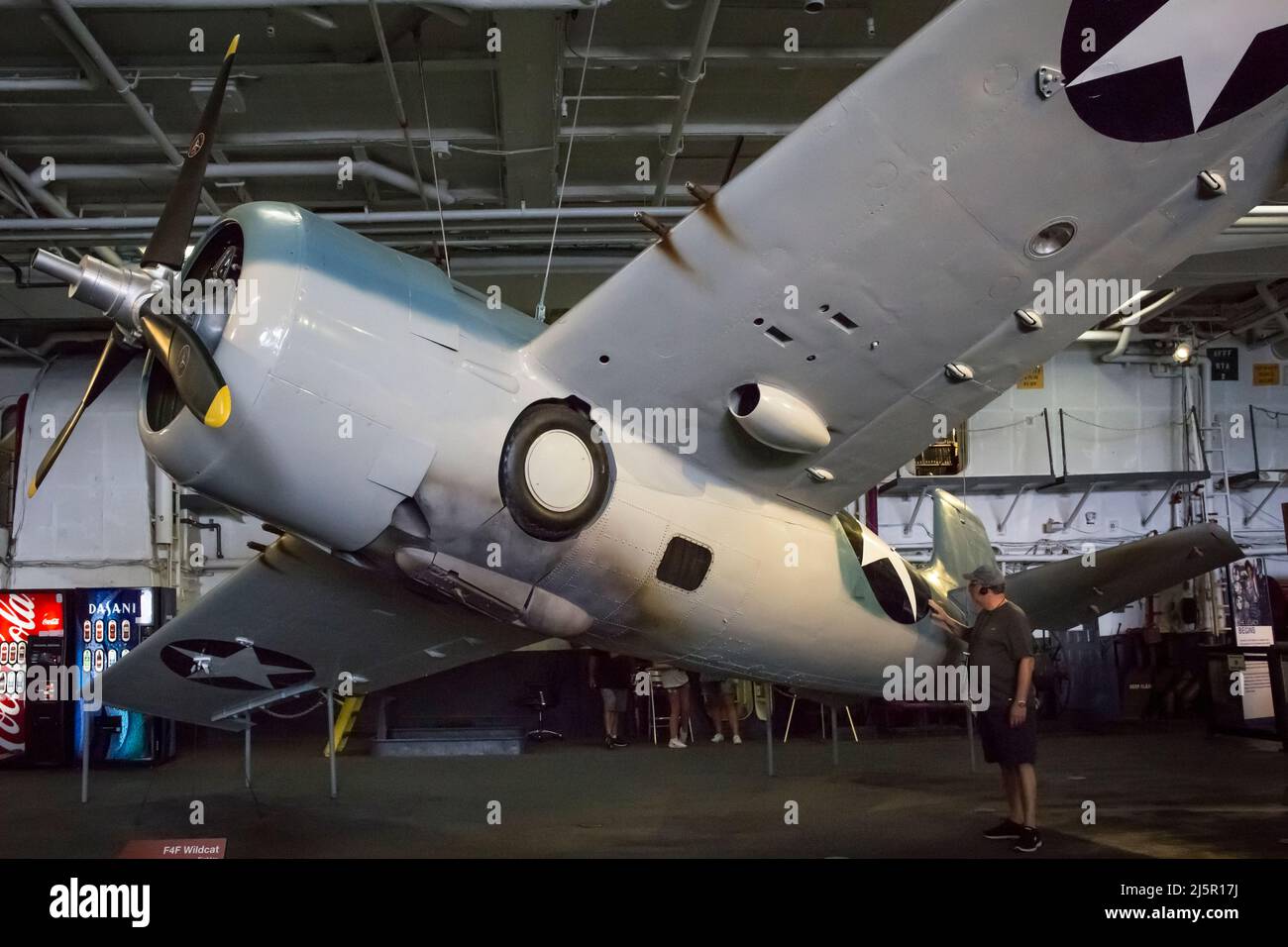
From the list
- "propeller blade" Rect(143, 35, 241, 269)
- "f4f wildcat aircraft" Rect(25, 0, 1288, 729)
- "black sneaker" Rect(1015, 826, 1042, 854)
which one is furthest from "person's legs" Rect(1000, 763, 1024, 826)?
"propeller blade" Rect(143, 35, 241, 269)

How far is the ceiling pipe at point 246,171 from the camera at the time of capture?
8.60m

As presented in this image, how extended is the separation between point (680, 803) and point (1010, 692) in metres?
3.02

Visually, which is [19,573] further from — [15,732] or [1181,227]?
[1181,227]

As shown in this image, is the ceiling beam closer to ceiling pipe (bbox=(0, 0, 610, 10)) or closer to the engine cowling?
ceiling pipe (bbox=(0, 0, 610, 10))

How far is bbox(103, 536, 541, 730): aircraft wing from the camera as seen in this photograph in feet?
20.0

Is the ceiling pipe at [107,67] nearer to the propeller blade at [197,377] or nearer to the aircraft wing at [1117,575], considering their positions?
the propeller blade at [197,377]

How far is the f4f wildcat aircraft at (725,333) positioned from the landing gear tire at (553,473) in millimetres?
12

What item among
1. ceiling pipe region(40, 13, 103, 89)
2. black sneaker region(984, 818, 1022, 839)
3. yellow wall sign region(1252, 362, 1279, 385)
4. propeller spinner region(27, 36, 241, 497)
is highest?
ceiling pipe region(40, 13, 103, 89)

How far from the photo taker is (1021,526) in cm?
1419

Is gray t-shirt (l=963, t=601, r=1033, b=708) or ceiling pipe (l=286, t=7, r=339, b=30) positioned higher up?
ceiling pipe (l=286, t=7, r=339, b=30)

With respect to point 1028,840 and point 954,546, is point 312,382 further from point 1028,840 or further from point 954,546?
point 954,546

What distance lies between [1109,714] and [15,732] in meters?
14.2

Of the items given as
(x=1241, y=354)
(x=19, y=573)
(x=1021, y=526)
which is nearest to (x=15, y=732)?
(x=19, y=573)

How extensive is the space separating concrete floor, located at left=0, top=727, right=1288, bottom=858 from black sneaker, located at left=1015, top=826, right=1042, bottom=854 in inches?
3.1
